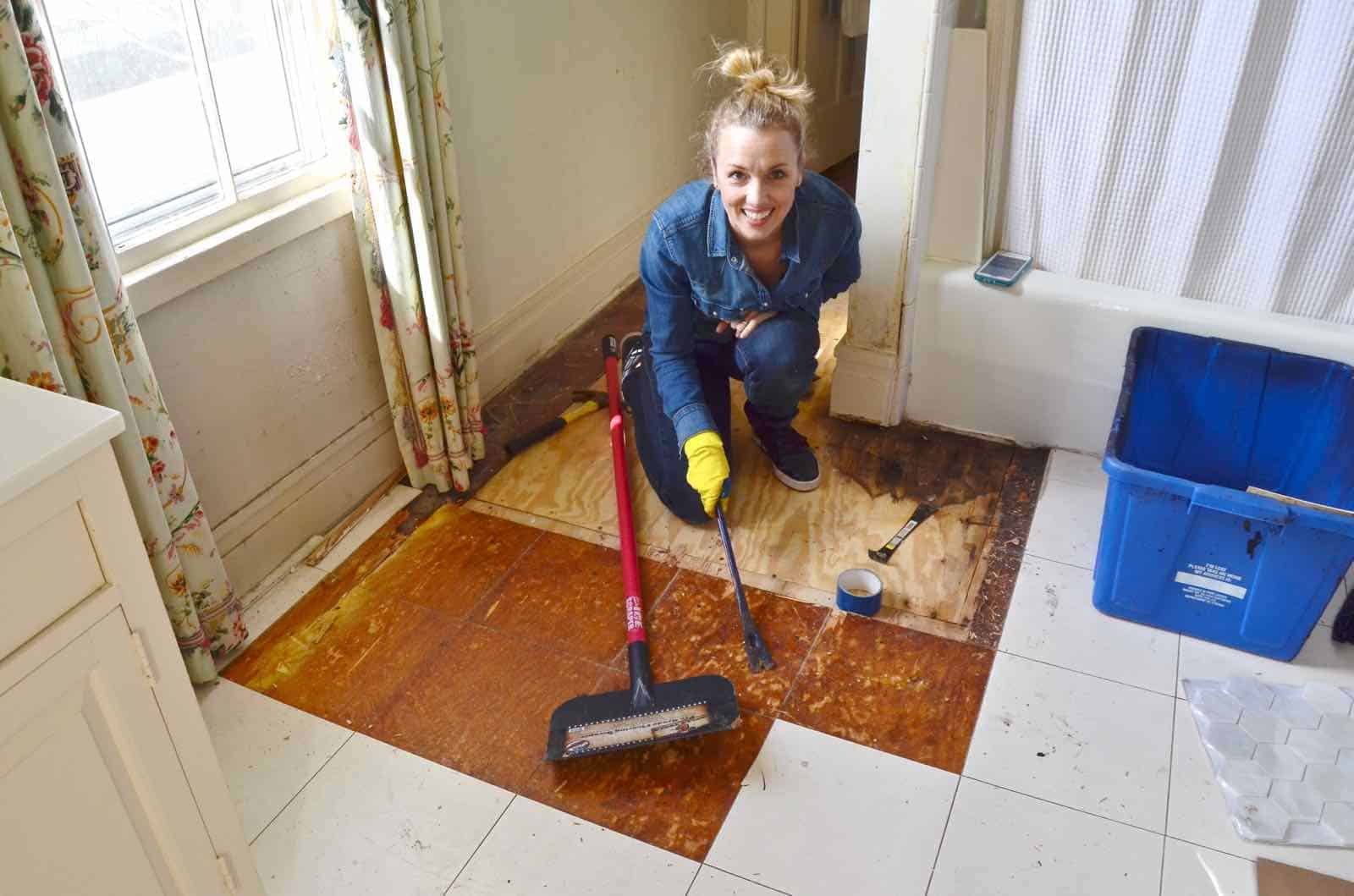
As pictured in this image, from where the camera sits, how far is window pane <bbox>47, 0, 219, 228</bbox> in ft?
4.40

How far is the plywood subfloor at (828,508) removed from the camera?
1.77 metres

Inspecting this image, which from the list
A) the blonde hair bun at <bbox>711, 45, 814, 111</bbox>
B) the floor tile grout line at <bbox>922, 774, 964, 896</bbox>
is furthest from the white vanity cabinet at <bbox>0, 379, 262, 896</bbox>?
the blonde hair bun at <bbox>711, 45, 814, 111</bbox>

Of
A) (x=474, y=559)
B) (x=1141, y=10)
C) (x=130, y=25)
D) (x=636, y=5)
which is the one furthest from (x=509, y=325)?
(x=1141, y=10)

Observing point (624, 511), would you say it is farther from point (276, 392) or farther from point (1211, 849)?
point (1211, 849)

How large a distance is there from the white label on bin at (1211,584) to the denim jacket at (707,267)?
2.55 feet

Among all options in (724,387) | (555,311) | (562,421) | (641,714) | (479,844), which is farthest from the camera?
(555,311)

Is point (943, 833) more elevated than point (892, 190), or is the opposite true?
point (892, 190)

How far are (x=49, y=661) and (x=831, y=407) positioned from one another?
160cm

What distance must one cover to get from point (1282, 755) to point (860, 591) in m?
0.64

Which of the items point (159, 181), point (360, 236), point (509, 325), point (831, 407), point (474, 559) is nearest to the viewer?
point (159, 181)

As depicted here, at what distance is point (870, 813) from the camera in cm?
138

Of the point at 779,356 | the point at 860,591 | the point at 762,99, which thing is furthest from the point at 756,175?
the point at 860,591

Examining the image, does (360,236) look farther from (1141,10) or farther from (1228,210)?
(1228,210)

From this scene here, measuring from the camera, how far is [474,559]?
185 centimetres
